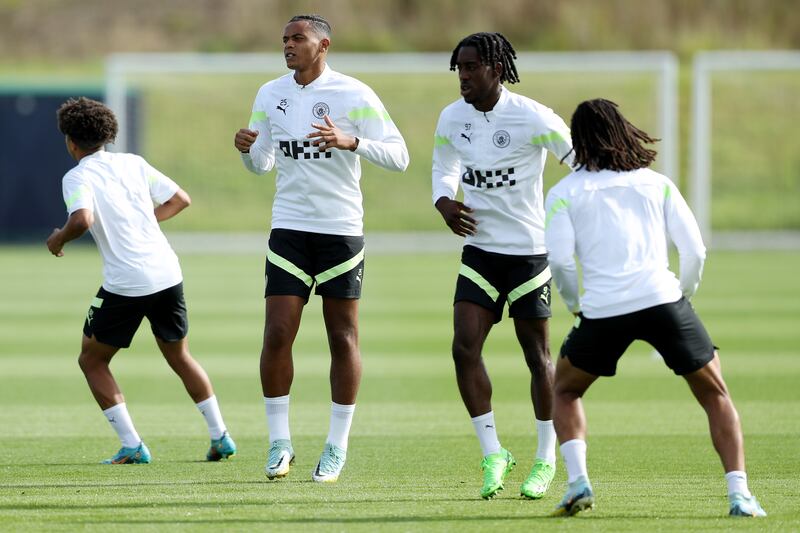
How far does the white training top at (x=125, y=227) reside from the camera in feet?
24.3

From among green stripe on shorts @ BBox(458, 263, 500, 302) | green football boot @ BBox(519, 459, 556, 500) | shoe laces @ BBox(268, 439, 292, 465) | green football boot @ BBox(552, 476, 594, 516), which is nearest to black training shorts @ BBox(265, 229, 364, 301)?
green stripe on shorts @ BBox(458, 263, 500, 302)

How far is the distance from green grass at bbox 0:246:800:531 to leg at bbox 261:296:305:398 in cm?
51

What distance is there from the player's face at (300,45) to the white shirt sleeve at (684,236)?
2.25 m

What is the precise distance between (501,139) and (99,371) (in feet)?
8.84

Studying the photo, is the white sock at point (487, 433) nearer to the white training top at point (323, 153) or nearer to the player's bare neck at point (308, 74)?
the white training top at point (323, 153)

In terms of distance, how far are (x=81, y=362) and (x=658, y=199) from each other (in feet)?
11.7

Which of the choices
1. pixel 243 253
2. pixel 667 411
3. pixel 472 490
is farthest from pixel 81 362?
pixel 243 253

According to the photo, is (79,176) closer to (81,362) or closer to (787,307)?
(81,362)

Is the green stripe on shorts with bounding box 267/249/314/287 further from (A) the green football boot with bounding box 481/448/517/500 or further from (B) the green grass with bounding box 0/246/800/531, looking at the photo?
(A) the green football boot with bounding box 481/448/517/500

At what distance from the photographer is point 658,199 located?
5.84 meters

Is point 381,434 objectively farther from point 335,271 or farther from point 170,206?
point 170,206

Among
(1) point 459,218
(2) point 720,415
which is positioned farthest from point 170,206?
(2) point 720,415

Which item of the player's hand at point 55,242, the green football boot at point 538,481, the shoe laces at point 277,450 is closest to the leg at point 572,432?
the green football boot at point 538,481

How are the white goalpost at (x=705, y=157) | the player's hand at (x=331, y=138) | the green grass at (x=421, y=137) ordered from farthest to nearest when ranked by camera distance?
the green grass at (x=421, y=137) → the white goalpost at (x=705, y=157) → the player's hand at (x=331, y=138)
